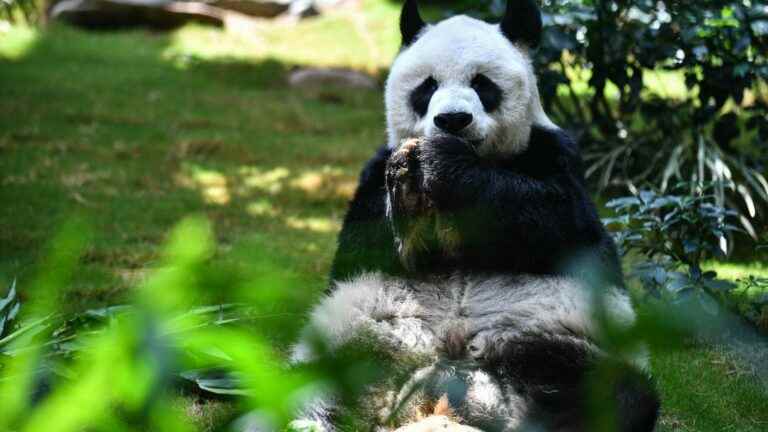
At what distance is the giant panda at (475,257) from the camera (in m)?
2.65

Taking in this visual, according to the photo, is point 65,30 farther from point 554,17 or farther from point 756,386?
point 756,386

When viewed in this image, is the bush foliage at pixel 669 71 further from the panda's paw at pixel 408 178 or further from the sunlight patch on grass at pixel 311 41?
the sunlight patch on grass at pixel 311 41

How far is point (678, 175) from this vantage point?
6160 mm

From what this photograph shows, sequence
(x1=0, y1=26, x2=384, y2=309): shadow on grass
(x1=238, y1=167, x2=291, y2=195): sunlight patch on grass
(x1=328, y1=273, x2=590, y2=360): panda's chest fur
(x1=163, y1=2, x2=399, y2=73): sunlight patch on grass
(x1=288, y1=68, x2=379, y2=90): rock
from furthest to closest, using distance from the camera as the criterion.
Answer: (x1=163, y1=2, x2=399, y2=73): sunlight patch on grass → (x1=288, y1=68, x2=379, y2=90): rock → (x1=238, y1=167, x2=291, y2=195): sunlight patch on grass → (x1=0, y1=26, x2=384, y2=309): shadow on grass → (x1=328, y1=273, x2=590, y2=360): panda's chest fur

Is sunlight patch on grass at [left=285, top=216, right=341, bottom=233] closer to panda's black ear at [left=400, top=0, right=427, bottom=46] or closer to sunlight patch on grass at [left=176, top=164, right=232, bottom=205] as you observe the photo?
sunlight patch on grass at [left=176, top=164, right=232, bottom=205]

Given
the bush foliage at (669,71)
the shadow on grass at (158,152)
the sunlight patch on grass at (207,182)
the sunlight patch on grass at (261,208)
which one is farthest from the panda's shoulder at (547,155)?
the sunlight patch on grass at (207,182)

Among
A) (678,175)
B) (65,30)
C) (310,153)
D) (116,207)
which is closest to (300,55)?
(65,30)

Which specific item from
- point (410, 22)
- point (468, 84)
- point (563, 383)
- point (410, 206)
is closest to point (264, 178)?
point (410, 22)

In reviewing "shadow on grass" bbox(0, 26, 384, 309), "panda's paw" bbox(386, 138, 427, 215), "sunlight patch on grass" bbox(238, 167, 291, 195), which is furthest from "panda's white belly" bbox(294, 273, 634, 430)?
"sunlight patch on grass" bbox(238, 167, 291, 195)

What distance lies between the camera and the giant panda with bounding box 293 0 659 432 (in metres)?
2.65

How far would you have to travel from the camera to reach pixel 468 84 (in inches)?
124

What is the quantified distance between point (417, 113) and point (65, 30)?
1252 centimetres

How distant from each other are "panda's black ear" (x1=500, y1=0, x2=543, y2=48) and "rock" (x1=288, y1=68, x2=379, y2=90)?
345 inches

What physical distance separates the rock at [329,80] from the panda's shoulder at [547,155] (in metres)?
9.02
